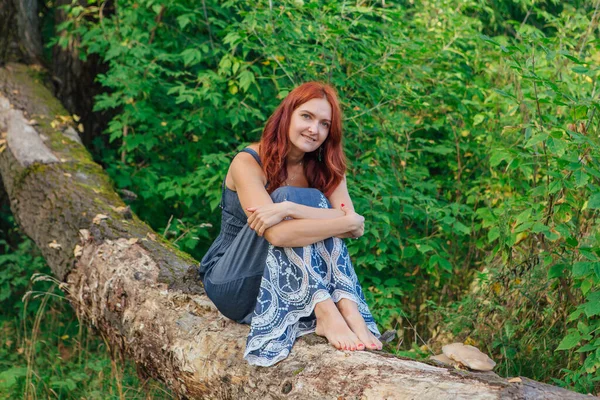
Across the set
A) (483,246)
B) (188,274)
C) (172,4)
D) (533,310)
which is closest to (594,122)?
(533,310)

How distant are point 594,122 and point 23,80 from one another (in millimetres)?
4261

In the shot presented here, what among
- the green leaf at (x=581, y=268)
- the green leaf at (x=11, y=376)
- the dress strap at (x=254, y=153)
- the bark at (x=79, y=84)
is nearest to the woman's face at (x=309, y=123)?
the dress strap at (x=254, y=153)

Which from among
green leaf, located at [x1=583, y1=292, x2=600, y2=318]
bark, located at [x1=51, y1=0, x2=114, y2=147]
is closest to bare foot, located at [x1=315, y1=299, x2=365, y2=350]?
green leaf, located at [x1=583, y1=292, x2=600, y2=318]

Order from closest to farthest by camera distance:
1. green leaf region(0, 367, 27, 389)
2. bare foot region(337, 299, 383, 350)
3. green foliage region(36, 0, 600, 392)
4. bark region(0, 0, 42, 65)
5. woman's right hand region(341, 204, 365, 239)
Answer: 1. bare foot region(337, 299, 383, 350)
2. woman's right hand region(341, 204, 365, 239)
3. green foliage region(36, 0, 600, 392)
4. green leaf region(0, 367, 27, 389)
5. bark region(0, 0, 42, 65)

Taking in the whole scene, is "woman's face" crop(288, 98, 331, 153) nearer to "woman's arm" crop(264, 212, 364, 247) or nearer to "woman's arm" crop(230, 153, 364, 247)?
"woman's arm" crop(230, 153, 364, 247)

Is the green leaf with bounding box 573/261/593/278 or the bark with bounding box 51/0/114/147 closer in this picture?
the green leaf with bounding box 573/261/593/278

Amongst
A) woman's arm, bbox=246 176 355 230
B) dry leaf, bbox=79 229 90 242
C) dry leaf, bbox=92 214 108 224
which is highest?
woman's arm, bbox=246 176 355 230

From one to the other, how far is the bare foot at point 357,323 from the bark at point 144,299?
0.50 feet

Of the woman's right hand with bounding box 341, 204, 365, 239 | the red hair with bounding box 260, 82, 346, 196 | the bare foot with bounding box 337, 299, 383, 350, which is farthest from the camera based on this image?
the red hair with bounding box 260, 82, 346, 196

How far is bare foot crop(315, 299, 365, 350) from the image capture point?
8.85ft

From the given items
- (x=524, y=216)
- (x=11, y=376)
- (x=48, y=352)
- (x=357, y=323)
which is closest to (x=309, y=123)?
(x=357, y=323)

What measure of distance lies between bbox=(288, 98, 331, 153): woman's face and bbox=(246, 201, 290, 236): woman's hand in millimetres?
425

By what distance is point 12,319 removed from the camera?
5.09 meters

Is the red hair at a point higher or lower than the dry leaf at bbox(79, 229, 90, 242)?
higher
